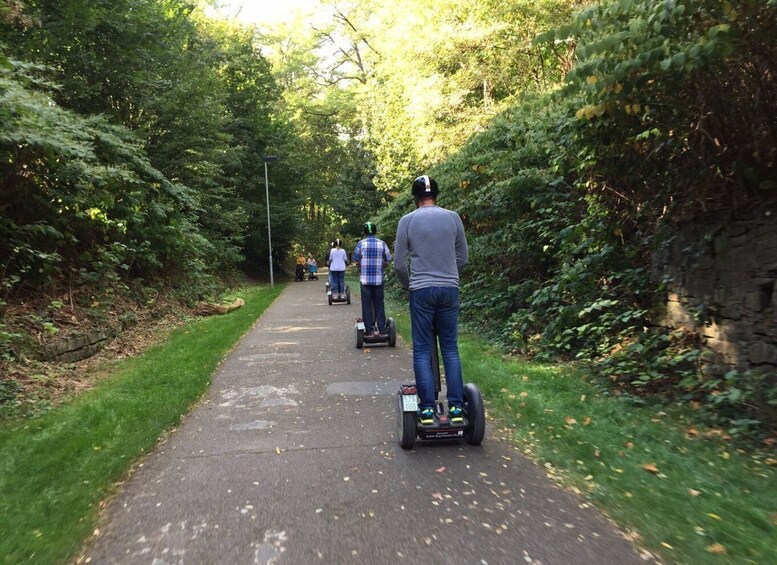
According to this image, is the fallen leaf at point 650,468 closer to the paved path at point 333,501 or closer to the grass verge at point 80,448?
the paved path at point 333,501

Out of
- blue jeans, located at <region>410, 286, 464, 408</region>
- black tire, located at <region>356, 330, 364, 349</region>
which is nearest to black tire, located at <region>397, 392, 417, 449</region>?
blue jeans, located at <region>410, 286, 464, 408</region>

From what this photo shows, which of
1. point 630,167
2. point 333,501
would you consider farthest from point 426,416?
point 630,167

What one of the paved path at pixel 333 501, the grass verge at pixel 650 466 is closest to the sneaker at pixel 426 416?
the paved path at pixel 333 501

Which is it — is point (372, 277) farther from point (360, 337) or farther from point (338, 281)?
point (338, 281)

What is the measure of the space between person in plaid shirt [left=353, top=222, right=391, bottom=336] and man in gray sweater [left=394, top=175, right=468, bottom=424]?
14.9ft

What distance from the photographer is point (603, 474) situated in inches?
153

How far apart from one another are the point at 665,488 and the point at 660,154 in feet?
12.3

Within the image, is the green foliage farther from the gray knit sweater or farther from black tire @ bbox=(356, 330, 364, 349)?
black tire @ bbox=(356, 330, 364, 349)

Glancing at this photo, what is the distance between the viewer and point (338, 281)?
1675cm

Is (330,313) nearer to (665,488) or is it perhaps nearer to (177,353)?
(177,353)

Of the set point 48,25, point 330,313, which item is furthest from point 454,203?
point 48,25

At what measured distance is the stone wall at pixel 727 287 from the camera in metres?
4.80

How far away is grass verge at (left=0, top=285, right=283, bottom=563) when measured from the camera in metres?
3.16

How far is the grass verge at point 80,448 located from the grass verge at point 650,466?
315 centimetres
